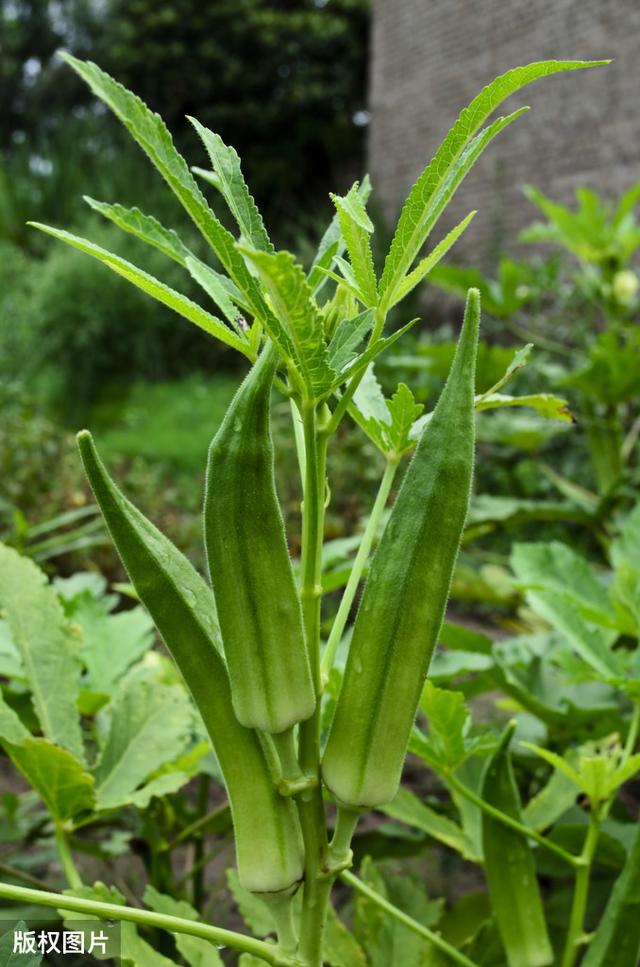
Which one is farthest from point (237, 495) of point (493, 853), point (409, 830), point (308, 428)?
point (409, 830)

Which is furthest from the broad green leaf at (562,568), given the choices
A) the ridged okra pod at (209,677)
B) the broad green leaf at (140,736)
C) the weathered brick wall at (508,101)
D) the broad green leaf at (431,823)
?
the weathered brick wall at (508,101)

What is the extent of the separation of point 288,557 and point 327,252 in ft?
0.57

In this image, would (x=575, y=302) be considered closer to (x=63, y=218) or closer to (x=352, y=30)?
(x=63, y=218)

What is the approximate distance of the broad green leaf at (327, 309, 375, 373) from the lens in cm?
43

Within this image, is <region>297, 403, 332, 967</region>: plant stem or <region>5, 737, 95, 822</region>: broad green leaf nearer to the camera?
<region>297, 403, 332, 967</region>: plant stem

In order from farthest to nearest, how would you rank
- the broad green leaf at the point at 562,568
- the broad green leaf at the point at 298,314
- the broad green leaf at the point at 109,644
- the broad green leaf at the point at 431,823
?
1. the broad green leaf at the point at 562,568
2. the broad green leaf at the point at 109,644
3. the broad green leaf at the point at 431,823
4. the broad green leaf at the point at 298,314

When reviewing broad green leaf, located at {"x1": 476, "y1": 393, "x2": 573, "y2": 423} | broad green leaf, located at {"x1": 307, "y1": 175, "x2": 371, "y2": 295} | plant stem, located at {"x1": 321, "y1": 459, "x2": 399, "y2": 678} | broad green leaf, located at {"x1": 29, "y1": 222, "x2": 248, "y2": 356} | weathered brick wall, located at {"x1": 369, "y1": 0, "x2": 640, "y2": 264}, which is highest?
weathered brick wall, located at {"x1": 369, "y1": 0, "x2": 640, "y2": 264}

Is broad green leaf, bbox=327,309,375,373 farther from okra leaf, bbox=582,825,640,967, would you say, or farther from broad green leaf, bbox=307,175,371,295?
okra leaf, bbox=582,825,640,967

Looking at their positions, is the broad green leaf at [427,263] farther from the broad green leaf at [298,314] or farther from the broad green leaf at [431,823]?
the broad green leaf at [431,823]

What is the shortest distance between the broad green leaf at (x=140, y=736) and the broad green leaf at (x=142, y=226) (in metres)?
0.35

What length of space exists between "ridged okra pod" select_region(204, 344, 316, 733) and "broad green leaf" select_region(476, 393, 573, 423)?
0.50 ft

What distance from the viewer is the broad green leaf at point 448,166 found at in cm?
39

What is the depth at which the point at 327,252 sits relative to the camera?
0.50m

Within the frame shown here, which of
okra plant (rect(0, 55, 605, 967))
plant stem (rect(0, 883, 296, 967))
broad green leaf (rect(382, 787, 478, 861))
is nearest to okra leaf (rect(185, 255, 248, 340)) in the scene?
okra plant (rect(0, 55, 605, 967))
